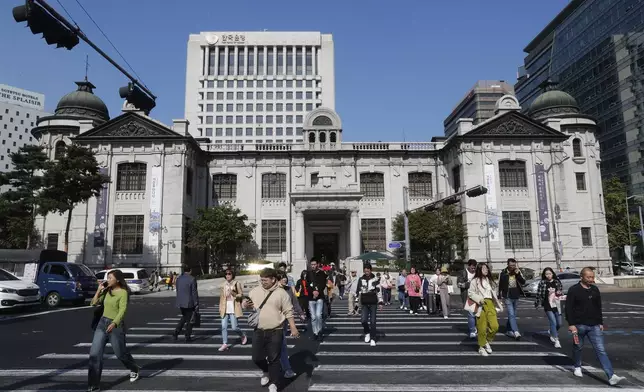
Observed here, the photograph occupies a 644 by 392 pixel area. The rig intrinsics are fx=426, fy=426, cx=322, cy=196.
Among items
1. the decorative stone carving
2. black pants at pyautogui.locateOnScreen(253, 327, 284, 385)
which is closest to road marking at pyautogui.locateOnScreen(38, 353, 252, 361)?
black pants at pyautogui.locateOnScreen(253, 327, 284, 385)

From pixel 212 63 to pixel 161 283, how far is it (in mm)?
62266

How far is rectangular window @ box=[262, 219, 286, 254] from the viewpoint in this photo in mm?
39656

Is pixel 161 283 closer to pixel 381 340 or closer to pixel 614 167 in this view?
pixel 381 340

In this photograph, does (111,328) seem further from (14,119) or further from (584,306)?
(14,119)

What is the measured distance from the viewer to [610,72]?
212ft

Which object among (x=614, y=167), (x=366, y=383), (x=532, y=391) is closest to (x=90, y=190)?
(x=366, y=383)

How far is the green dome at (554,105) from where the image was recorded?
132 ft

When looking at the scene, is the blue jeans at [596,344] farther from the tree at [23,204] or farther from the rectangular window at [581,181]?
the tree at [23,204]

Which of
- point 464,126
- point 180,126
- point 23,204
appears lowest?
point 23,204

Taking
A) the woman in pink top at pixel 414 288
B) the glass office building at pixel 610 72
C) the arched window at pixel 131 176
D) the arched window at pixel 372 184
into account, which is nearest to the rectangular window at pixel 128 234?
the arched window at pixel 131 176

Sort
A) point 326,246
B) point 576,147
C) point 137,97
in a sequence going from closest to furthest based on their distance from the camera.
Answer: point 137,97
point 576,147
point 326,246

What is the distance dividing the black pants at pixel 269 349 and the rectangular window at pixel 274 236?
3355 centimetres

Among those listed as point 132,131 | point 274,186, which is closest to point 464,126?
point 274,186

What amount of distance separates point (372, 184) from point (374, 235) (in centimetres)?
491
